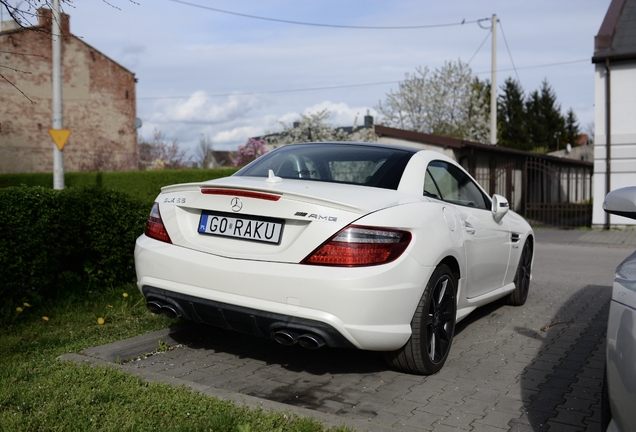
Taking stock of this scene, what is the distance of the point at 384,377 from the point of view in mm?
4398

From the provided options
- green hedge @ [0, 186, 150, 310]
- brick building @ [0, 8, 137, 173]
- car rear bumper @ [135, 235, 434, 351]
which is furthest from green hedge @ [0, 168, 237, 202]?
car rear bumper @ [135, 235, 434, 351]

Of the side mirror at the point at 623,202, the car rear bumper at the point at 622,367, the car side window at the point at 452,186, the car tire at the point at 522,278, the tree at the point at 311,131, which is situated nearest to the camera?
the car rear bumper at the point at 622,367

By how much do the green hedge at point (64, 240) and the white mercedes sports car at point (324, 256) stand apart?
1717 mm

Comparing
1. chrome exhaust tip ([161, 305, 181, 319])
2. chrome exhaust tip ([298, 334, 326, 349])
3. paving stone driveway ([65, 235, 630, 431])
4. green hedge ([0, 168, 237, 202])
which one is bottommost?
paving stone driveway ([65, 235, 630, 431])

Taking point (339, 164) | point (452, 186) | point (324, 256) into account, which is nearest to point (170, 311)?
point (324, 256)

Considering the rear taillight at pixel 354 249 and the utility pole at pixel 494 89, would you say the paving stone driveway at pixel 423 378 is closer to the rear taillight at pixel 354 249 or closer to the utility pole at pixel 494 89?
the rear taillight at pixel 354 249

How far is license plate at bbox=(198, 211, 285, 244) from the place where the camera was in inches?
155

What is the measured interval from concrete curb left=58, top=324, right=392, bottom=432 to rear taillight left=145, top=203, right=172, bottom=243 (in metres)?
0.84

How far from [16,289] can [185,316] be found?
2.29 metres

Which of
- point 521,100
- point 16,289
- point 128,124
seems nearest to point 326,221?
point 16,289

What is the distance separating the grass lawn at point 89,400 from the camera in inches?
130

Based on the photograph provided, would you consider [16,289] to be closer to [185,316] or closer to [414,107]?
[185,316]

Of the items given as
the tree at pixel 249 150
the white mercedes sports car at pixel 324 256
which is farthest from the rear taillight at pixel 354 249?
the tree at pixel 249 150

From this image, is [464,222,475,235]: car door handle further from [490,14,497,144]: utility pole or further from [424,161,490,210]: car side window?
[490,14,497,144]: utility pole
